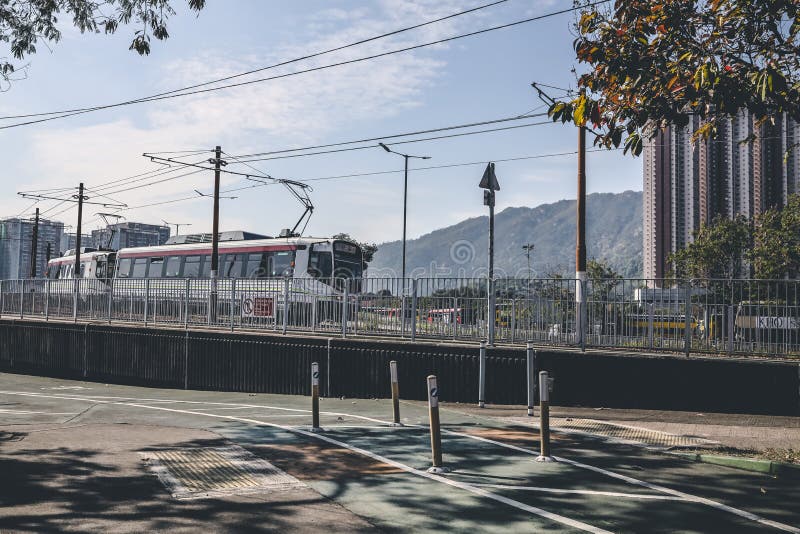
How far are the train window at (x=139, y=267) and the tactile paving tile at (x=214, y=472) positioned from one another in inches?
1028

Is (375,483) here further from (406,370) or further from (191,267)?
(191,267)

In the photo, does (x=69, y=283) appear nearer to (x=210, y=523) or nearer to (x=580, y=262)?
(x=580, y=262)

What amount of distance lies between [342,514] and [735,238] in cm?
5600

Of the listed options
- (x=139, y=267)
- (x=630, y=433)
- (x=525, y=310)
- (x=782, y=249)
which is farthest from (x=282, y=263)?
(x=782, y=249)

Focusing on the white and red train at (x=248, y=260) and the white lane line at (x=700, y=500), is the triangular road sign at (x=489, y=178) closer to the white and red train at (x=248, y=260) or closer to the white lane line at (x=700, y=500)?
the white and red train at (x=248, y=260)

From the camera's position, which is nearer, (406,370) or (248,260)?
(406,370)

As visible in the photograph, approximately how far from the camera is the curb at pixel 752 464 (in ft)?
28.0

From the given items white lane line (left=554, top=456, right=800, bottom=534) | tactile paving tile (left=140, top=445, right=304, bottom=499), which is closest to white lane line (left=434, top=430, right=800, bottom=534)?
white lane line (left=554, top=456, right=800, bottom=534)

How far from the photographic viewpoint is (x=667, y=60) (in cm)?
960

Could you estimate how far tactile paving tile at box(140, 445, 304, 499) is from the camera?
738 cm

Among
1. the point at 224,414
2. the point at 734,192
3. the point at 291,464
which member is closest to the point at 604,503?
the point at 291,464

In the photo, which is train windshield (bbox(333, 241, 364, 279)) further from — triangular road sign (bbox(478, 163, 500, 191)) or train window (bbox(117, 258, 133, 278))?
train window (bbox(117, 258, 133, 278))

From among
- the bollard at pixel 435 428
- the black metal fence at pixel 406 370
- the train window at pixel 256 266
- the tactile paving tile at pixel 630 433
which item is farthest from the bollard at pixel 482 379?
the train window at pixel 256 266

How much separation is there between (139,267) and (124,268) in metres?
1.61
